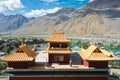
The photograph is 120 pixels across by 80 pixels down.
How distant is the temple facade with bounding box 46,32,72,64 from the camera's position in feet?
93.1

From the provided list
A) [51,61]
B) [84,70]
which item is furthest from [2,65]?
[84,70]

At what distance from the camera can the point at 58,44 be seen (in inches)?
1141

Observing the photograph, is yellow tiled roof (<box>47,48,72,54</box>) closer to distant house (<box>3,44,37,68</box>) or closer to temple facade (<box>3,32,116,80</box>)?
temple facade (<box>3,32,116,80</box>)

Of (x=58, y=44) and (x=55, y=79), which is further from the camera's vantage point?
(x=58, y=44)

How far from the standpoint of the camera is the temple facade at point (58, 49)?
93.1ft

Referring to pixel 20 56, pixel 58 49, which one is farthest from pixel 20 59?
pixel 58 49

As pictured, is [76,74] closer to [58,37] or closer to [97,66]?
[97,66]

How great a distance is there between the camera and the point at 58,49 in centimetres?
2841

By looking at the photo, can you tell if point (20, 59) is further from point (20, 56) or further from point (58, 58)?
point (58, 58)

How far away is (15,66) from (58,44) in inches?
215

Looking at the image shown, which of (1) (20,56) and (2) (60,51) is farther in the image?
(2) (60,51)

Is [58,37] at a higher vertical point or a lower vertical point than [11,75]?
higher

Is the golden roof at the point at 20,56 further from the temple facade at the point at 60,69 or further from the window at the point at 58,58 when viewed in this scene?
the window at the point at 58,58

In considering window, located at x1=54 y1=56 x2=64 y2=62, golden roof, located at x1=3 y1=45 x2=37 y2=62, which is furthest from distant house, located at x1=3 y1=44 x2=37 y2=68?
window, located at x1=54 y1=56 x2=64 y2=62
